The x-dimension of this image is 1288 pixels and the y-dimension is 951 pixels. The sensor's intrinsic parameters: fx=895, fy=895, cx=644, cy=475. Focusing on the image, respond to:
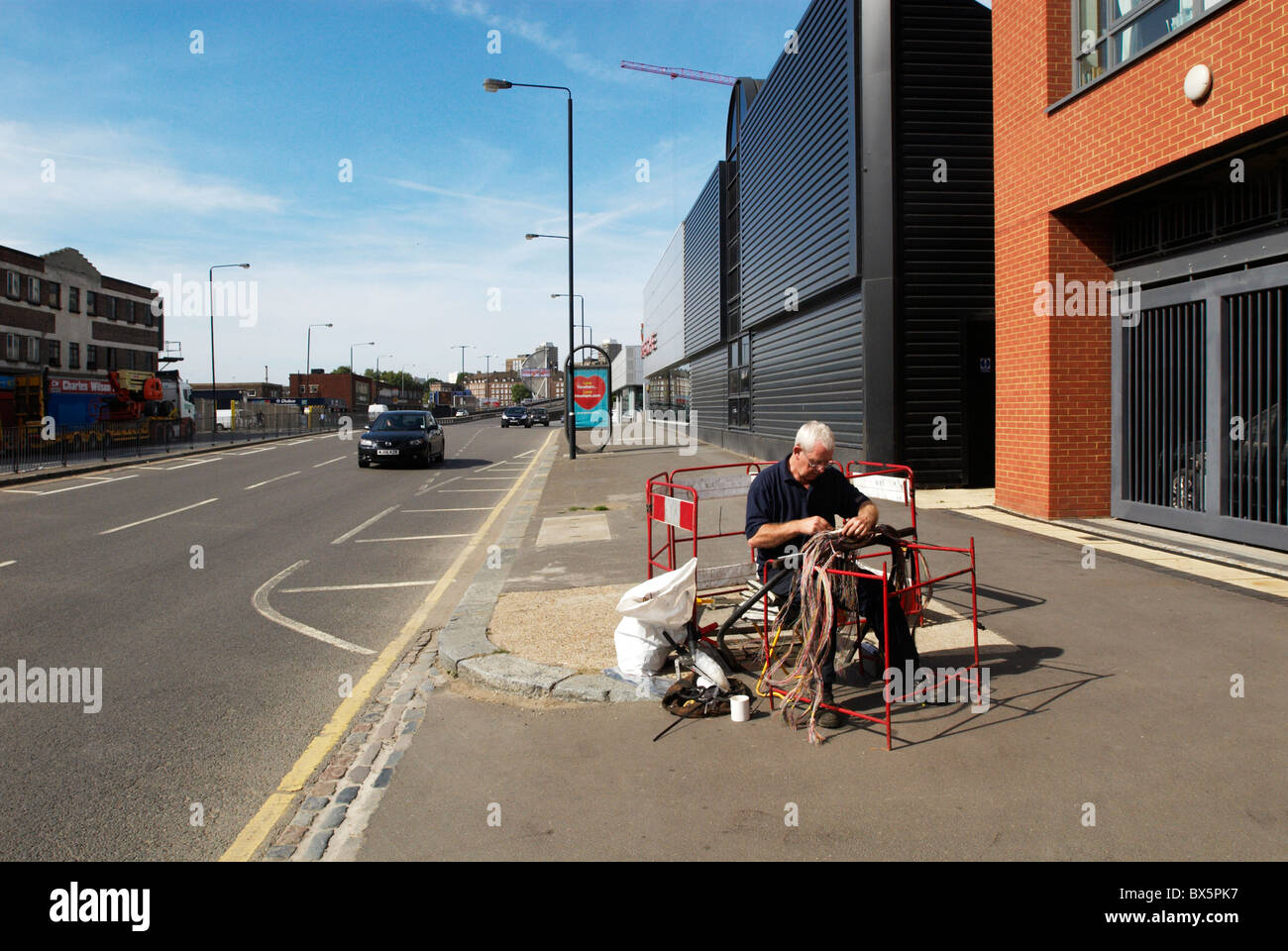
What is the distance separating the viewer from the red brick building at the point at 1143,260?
8.39m

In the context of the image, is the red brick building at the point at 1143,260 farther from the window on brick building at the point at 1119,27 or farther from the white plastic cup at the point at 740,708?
the white plastic cup at the point at 740,708

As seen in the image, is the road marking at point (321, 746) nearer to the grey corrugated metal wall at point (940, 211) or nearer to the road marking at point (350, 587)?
the road marking at point (350, 587)

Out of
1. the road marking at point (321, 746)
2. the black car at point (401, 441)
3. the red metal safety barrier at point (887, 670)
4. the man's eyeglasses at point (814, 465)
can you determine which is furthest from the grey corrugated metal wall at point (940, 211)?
the black car at point (401, 441)

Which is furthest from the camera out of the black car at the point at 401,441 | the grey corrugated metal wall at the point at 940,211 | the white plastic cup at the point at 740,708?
the black car at the point at 401,441

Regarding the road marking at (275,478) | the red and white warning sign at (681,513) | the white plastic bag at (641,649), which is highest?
the red and white warning sign at (681,513)

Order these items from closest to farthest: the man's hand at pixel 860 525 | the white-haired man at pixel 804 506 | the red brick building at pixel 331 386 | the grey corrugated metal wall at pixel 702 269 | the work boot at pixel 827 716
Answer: the work boot at pixel 827 716 → the man's hand at pixel 860 525 → the white-haired man at pixel 804 506 → the grey corrugated metal wall at pixel 702 269 → the red brick building at pixel 331 386

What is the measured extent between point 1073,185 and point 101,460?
29537 mm

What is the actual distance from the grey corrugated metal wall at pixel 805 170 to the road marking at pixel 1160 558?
633 centimetres

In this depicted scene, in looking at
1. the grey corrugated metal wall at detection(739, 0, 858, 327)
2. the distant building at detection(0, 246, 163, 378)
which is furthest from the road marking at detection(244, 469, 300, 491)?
the distant building at detection(0, 246, 163, 378)

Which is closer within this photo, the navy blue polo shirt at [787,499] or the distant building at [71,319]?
the navy blue polo shirt at [787,499]

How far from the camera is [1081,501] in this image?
11383 mm

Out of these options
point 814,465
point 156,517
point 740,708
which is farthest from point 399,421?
point 740,708

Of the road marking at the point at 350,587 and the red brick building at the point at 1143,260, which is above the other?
the red brick building at the point at 1143,260

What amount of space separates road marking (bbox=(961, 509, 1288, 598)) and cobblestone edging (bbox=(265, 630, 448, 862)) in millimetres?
6553
